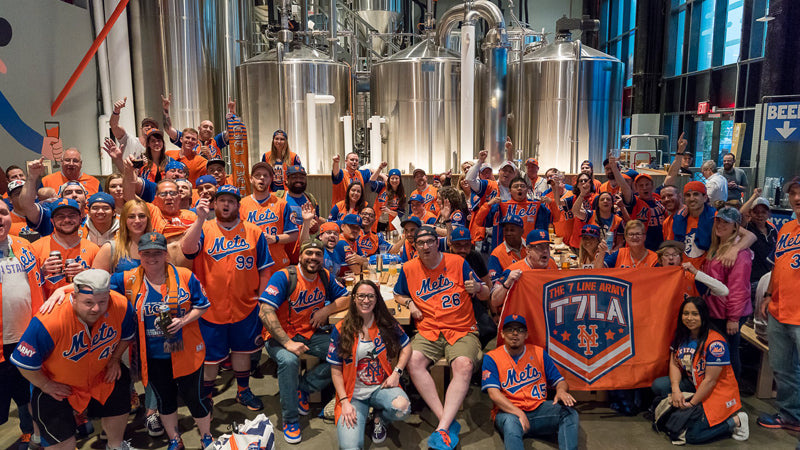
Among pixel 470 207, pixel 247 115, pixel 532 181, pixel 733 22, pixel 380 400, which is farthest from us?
pixel 733 22

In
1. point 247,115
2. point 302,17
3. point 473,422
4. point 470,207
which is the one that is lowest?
point 473,422

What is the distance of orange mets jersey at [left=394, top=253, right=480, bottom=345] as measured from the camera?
570 cm

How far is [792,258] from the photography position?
5.16 metres

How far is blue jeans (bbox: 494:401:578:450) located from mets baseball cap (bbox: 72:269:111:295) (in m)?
3.48

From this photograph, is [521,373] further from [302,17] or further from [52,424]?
[302,17]

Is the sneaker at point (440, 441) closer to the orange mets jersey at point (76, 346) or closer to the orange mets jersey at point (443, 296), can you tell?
the orange mets jersey at point (443, 296)

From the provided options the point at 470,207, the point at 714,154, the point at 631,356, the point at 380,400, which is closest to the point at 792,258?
the point at 631,356

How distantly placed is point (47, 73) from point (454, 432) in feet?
41.6

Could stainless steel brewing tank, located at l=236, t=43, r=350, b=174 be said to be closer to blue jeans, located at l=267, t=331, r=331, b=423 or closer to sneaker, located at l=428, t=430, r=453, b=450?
blue jeans, located at l=267, t=331, r=331, b=423

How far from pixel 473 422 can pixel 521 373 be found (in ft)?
2.98

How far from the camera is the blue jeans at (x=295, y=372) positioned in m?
5.37

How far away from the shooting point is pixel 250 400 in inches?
233

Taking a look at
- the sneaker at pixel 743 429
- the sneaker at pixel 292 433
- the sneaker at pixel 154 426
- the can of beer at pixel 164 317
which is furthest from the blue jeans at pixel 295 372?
the sneaker at pixel 743 429

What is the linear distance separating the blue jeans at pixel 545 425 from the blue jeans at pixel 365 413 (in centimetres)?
89
